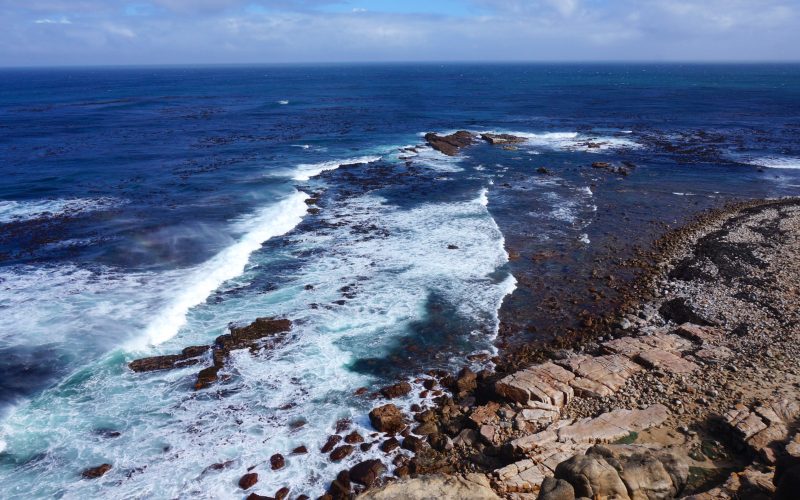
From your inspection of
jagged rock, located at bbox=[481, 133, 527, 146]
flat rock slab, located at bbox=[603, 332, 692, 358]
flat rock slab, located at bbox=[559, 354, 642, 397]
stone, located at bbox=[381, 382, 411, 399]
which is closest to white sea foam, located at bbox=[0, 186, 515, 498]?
stone, located at bbox=[381, 382, 411, 399]

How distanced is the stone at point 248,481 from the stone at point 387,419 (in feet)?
13.4

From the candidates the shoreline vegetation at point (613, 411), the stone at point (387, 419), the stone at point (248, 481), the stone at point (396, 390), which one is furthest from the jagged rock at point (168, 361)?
the stone at point (387, 419)

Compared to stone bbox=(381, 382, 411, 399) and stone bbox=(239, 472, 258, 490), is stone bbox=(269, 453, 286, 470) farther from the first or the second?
stone bbox=(381, 382, 411, 399)

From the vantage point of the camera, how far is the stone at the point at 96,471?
14.7 m

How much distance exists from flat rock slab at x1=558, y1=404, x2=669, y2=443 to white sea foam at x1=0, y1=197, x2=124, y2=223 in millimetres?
36626

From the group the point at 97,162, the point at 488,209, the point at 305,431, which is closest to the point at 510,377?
the point at 305,431

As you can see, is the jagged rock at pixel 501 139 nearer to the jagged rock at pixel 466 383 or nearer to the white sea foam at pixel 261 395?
the white sea foam at pixel 261 395

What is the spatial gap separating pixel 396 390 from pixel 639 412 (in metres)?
8.24

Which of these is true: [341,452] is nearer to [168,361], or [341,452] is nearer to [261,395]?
[261,395]

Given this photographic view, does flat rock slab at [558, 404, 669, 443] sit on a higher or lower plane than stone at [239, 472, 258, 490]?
higher

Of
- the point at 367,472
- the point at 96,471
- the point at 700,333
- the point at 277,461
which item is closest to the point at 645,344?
the point at 700,333

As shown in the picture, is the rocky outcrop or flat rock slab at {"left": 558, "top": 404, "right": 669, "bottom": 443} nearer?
flat rock slab at {"left": 558, "top": 404, "right": 669, "bottom": 443}

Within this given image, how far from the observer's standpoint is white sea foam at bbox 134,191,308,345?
22.5 m

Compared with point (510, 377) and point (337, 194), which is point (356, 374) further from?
point (337, 194)
